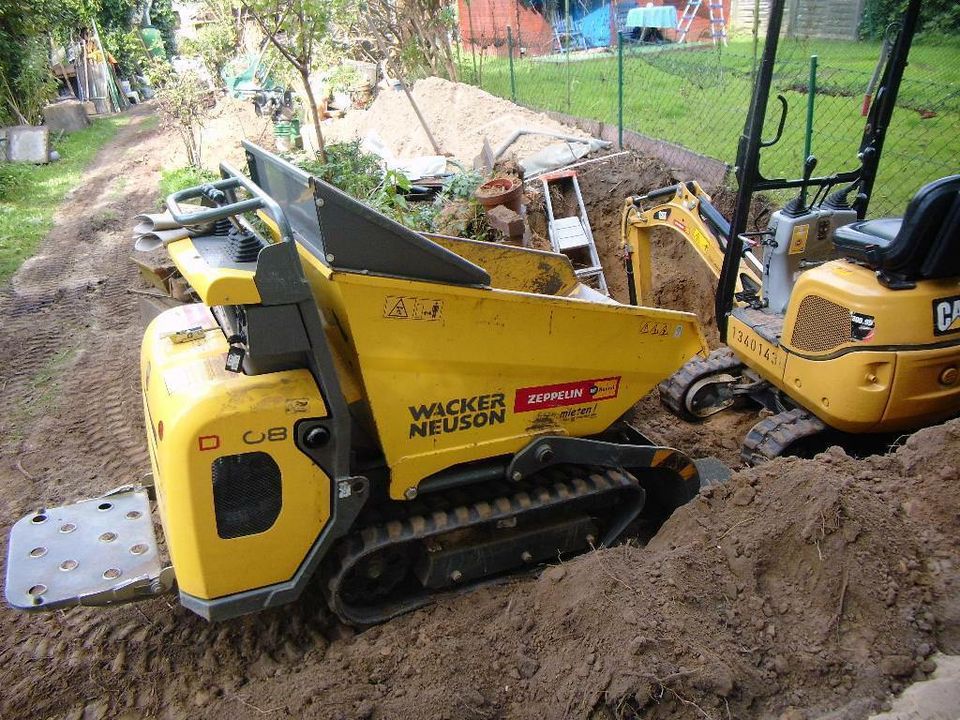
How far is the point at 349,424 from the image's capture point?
8.79 feet

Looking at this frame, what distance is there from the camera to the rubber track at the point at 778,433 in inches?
152

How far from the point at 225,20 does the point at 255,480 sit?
21437 mm

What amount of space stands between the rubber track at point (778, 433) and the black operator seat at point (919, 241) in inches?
35.9

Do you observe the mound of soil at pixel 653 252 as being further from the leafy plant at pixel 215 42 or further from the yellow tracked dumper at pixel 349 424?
the leafy plant at pixel 215 42

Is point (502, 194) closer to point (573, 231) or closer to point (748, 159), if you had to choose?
point (573, 231)

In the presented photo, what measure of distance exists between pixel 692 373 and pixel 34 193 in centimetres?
1264

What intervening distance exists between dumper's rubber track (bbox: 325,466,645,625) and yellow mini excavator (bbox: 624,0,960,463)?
1.03 meters

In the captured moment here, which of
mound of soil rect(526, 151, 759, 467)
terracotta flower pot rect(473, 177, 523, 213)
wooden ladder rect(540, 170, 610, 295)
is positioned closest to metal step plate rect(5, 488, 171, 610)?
mound of soil rect(526, 151, 759, 467)

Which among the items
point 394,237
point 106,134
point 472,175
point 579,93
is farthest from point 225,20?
point 394,237

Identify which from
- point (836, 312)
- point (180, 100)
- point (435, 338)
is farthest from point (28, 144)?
point (836, 312)

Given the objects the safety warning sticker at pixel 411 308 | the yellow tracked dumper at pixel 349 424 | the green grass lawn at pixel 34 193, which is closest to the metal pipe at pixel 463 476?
the yellow tracked dumper at pixel 349 424

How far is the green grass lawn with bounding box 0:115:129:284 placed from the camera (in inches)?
379

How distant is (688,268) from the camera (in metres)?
7.24

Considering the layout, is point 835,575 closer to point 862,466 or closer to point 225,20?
point 862,466
